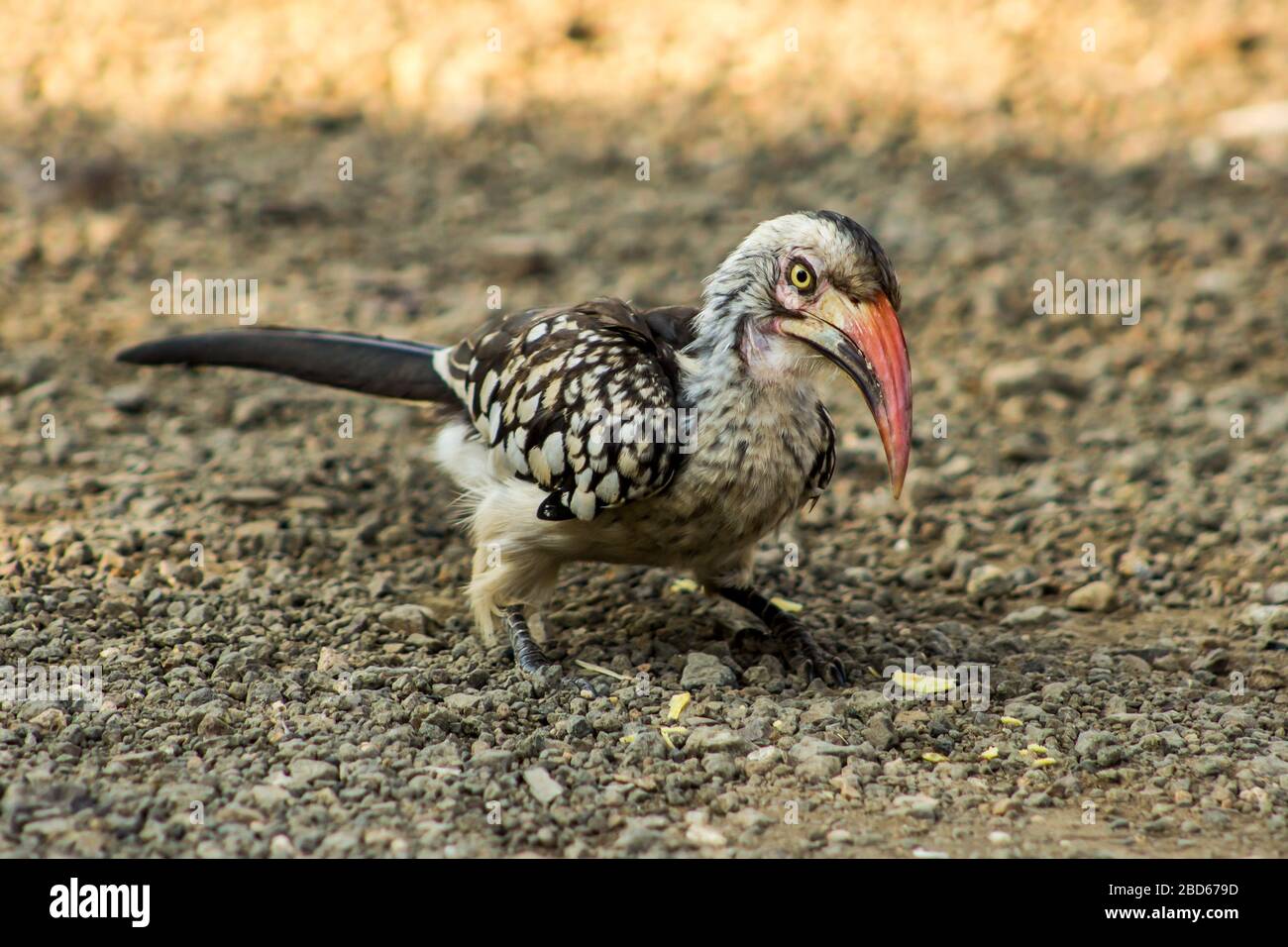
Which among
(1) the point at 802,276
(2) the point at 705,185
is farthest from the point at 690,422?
(2) the point at 705,185

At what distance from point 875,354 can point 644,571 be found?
171 cm

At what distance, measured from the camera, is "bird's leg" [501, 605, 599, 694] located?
4.56 metres

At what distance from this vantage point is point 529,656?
15.4 feet

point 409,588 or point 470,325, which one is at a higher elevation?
point 470,325

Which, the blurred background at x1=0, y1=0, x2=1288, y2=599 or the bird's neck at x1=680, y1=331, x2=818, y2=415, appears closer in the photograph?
the bird's neck at x1=680, y1=331, x2=818, y2=415

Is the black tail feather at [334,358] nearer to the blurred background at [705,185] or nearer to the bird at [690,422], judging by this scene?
the bird at [690,422]

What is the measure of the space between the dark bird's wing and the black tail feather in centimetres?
37

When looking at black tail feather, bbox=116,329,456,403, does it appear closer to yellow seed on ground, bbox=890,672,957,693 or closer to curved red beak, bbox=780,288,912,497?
curved red beak, bbox=780,288,912,497

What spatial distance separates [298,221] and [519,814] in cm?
617

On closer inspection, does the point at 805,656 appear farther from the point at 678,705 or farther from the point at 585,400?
the point at 585,400

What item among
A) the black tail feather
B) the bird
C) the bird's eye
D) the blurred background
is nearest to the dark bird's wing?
the bird
